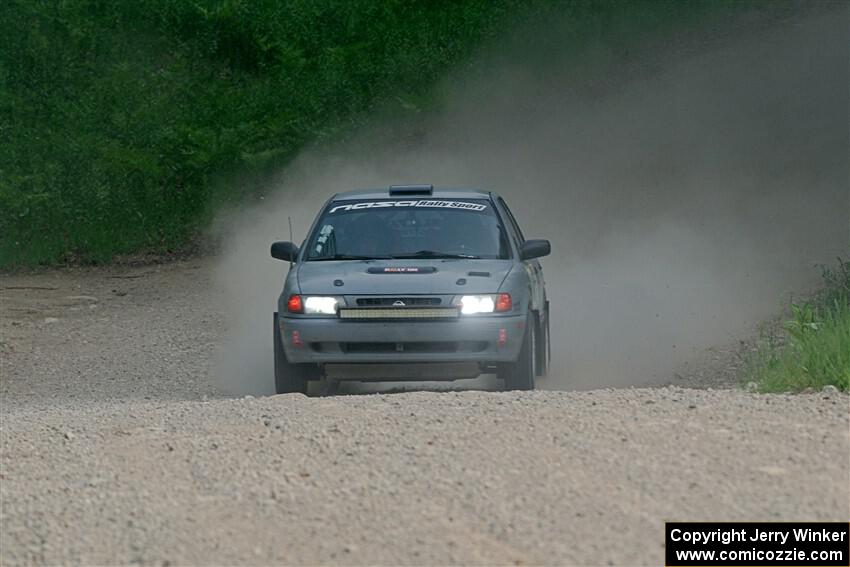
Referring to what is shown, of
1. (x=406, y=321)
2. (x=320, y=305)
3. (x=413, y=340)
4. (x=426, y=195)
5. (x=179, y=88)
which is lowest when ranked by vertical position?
(x=413, y=340)

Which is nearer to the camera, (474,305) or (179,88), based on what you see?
(474,305)

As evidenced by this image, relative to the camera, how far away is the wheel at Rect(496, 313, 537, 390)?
11391 millimetres

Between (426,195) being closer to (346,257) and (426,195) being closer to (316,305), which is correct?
(346,257)

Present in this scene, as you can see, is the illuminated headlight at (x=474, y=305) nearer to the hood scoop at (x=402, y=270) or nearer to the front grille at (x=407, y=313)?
the front grille at (x=407, y=313)

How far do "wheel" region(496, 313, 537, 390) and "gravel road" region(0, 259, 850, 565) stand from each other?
4.77 ft

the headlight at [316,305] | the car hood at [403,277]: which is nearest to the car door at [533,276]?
the car hood at [403,277]

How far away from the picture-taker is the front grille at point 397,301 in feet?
36.9

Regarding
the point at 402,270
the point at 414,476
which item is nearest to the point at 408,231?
the point at 402,270

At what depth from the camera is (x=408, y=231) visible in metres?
12.5

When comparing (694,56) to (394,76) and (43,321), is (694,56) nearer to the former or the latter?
(394,76)

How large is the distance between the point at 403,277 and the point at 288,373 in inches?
44.3

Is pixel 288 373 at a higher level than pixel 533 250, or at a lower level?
lower

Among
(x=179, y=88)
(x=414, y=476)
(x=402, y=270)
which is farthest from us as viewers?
(x=179, y=88)

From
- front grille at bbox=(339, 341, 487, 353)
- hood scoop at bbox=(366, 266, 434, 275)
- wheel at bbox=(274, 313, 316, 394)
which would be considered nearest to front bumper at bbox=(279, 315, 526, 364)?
front grille at bbox=(339, 341, 487, 353)
